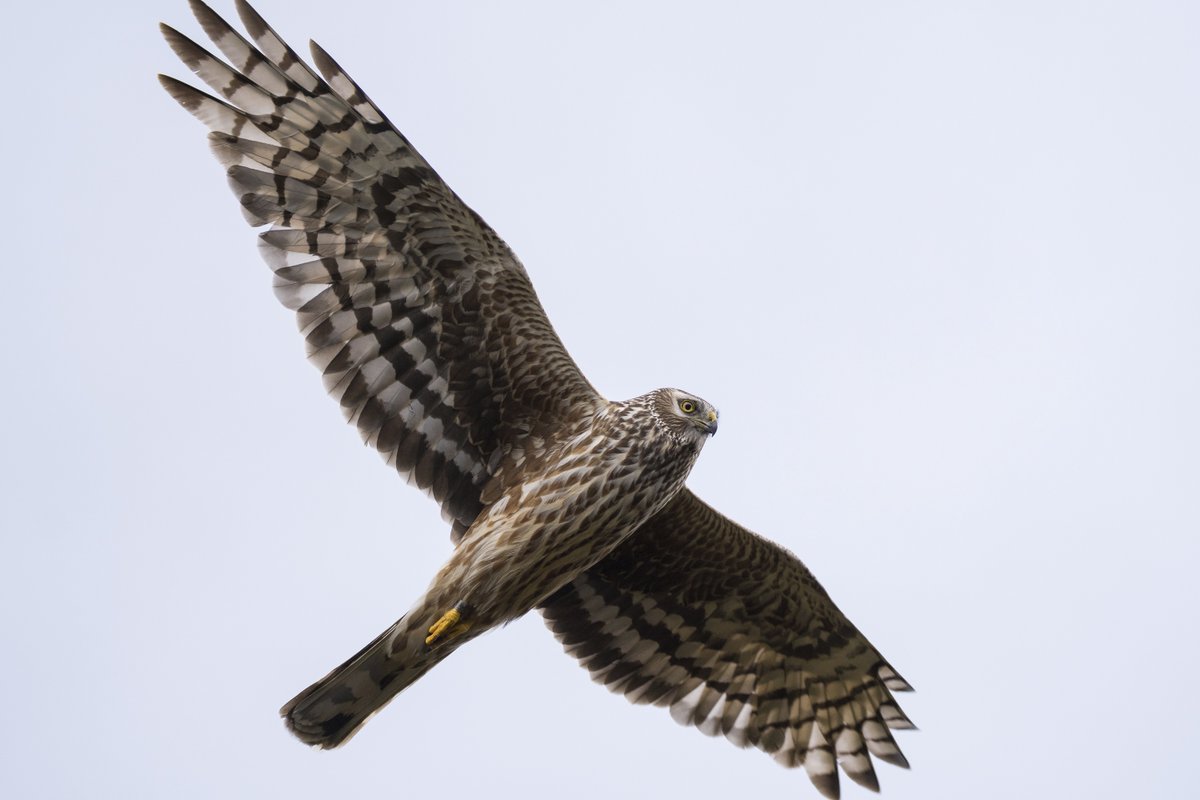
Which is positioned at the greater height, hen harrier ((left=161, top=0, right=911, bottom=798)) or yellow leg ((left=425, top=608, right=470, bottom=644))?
hen harrier ((left=161, top=0, right=911, bottom=798))

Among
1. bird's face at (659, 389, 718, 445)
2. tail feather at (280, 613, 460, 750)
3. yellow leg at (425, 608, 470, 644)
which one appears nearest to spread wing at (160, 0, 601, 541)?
bird's face at (659, 389, 718, 445)

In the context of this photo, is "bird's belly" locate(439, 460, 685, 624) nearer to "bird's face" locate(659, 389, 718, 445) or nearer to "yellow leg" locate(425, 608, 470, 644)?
"yellow leg" locate(425, 608, 470, 644)

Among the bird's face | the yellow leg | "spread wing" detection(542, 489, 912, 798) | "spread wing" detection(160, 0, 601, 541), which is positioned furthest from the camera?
"spread wing" detection(542, 489, 912, 798)

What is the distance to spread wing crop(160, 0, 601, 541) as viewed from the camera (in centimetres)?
902

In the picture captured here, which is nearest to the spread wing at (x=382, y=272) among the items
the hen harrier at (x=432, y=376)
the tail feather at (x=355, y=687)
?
the hen harrier at (x=432, y=376)

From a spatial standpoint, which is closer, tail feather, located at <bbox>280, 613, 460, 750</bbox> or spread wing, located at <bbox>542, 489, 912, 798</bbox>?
tail feather, located at <bbox>280, 613, 460, 750</bbox>

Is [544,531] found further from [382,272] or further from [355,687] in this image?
[382,272]

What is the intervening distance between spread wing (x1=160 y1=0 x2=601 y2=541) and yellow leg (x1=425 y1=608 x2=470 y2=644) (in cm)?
66

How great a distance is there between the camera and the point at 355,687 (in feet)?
30.2

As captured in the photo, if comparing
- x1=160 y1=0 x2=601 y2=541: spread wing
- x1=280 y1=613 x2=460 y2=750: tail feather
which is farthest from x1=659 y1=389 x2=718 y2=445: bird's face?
x1=280 y1=613 x2=460 y2=750: tail feather

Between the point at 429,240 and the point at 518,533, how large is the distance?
1.77m

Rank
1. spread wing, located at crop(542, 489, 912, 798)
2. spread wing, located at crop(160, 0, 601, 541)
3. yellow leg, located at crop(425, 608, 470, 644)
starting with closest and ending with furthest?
spread wing, located at crop(160, 0, 601, 541) → yellow leg, located at crop(425, 608, 470, 644) → spread wing, located at crop(542, 489, 912, 798)

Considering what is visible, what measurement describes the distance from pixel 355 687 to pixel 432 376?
1.89 meters

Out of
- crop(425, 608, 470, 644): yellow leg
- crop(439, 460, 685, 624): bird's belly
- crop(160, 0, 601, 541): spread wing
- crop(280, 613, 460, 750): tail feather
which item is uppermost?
crop(160, 0, 601, 541): spread wing
